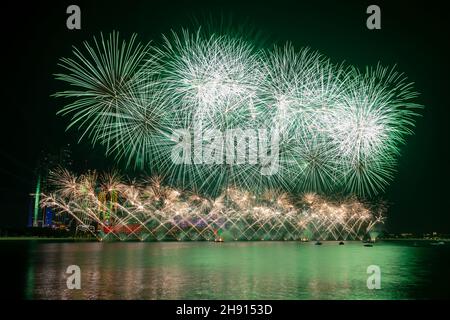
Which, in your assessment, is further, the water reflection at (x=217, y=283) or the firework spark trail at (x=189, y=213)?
the firework spark trail at (x=189, y=213)

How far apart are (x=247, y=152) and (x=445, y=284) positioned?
14467mm

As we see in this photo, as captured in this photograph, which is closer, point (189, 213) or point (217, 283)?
point (217, 283)

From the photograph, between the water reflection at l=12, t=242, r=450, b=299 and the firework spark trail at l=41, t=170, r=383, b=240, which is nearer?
the water reflection at l=12, t=242, r=450, b=299

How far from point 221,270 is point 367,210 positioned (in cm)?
10092

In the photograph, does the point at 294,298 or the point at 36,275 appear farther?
the point at 36,275

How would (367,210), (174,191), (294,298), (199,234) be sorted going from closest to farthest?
(294,298) → (174,191) → (199,234) → (367,210)
